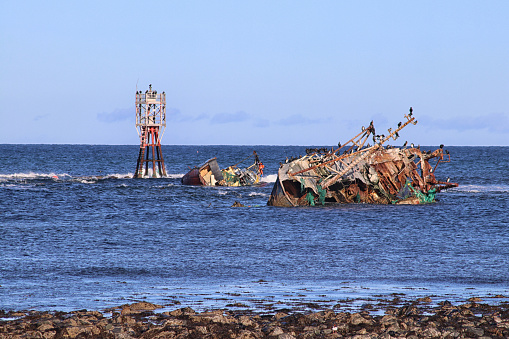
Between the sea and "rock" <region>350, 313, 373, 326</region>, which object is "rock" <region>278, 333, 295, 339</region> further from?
the sea

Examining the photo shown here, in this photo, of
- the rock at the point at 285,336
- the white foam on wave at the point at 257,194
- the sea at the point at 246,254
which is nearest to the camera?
the rock at the point at 285,336

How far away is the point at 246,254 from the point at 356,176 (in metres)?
17.7

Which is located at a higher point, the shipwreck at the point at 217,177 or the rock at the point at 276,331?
the shipwreck at the point at 217,177

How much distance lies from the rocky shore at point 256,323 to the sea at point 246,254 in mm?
1012

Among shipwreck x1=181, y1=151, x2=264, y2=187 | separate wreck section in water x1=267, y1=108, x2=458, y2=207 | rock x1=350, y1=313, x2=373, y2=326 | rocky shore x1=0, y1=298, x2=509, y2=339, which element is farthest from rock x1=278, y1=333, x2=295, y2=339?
shipwreck x1=181, y1=151, x2=264, y2=187

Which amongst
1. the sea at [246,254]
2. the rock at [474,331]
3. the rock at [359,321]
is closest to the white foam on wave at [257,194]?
the sea at [246,254]

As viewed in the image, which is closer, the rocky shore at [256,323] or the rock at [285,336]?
the rock at [285,336]

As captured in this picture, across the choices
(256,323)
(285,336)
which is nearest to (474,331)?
(285,336)

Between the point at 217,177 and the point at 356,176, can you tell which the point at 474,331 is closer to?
the point at 356,176

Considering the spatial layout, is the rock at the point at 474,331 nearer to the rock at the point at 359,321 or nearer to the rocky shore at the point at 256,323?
the rocky shore at the point at 256,323

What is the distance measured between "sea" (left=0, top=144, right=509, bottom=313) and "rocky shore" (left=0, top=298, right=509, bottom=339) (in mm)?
1012

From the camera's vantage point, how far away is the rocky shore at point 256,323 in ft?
37.8

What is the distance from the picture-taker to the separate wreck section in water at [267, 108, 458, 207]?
38031 millimetres

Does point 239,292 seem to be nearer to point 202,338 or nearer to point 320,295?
point 320,295
